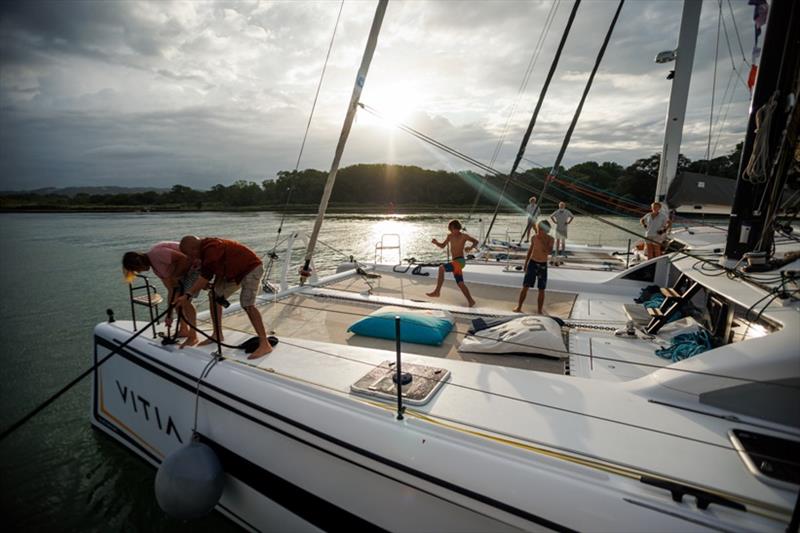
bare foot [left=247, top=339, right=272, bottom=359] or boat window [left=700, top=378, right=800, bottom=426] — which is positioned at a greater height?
boat window [left=700, top=378, right=800, bottom=426]

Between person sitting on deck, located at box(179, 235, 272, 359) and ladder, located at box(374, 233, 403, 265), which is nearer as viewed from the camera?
person sitting on deck, located at box(179, 235, 272, 359)

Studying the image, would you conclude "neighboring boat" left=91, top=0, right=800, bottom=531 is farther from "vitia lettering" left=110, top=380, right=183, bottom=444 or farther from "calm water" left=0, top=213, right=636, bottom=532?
"calm water" left=0, top=213, right=636, bottom=532

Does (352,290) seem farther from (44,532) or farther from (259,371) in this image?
(44,532)

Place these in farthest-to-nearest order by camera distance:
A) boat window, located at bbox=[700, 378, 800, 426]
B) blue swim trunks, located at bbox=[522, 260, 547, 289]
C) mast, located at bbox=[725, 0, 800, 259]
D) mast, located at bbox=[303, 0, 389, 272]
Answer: blue swim trunks, located at bbox=[522, 260, 547, 289], mast, located at bbox=[303, 0, 389, 272], mast, located at bbox=[725, 0, 800, 259], boat window, located at bbox=[700, 378, 800, 426]

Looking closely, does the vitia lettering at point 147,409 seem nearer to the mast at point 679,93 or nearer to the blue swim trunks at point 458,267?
the blue swim trunks at point 458,267

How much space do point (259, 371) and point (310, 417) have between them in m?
0.77

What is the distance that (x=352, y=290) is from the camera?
255 inches

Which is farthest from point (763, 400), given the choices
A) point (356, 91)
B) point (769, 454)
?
point (356, 91)

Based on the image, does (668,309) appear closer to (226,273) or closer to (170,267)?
(226,273)

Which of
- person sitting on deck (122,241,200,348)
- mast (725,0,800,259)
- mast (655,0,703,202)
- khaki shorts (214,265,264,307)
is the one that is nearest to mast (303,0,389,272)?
khaki shorts (214,265,264,307)

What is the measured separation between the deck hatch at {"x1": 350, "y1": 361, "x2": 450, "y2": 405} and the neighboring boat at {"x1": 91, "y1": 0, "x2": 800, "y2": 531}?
0.06ft

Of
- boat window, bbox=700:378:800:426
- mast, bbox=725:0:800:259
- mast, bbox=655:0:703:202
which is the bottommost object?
boat window, bbox=700:378:800:426

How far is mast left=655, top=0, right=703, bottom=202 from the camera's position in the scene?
6.98 m

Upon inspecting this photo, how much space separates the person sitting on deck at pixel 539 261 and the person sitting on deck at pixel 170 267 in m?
4.22
